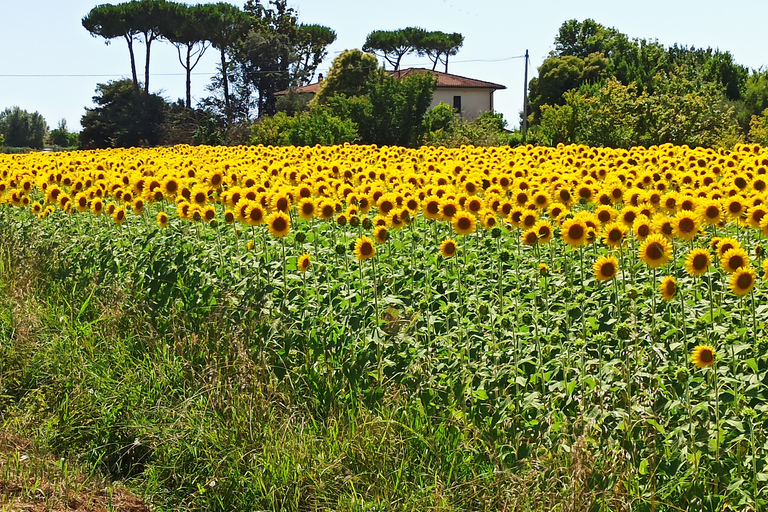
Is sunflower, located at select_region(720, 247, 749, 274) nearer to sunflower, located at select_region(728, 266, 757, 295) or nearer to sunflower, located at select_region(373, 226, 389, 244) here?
sunflower, located at select_region(728, 266, 757, 295)

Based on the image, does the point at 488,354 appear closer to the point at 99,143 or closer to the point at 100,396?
the point at 100,396

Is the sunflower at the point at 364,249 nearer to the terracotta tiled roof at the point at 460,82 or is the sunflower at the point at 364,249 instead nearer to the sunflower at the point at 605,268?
the sunflower at the point at 605,268

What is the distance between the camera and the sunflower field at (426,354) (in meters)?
3.68

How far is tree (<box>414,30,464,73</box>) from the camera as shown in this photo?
203ft

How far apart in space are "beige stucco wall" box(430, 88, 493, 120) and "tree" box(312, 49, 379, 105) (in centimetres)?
1217

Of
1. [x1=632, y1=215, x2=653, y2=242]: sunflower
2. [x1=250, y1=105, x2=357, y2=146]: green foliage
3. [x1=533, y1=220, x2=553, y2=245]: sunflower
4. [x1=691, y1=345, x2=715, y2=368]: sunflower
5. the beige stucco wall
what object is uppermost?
the beige stucco wall

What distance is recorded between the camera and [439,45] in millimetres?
62375

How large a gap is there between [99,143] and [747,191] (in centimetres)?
4337

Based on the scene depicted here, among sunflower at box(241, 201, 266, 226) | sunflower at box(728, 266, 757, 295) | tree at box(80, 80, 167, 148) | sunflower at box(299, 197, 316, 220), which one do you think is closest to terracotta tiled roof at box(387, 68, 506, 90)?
tree at box(80, 80, 167, 148)

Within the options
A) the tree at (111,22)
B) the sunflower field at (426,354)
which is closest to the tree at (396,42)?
the tree at (111,22)

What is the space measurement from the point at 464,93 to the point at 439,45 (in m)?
9.66

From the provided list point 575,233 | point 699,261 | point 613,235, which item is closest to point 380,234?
point 575,233

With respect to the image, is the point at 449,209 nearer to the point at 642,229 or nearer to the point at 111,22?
the point at 642,229

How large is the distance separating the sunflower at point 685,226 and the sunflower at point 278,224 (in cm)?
247
